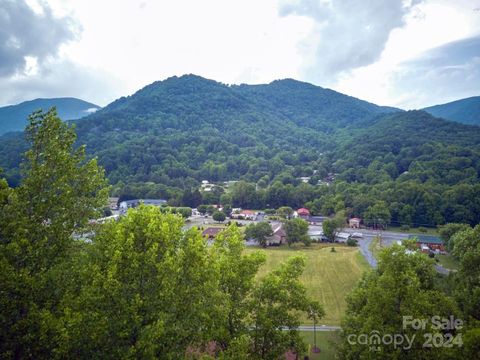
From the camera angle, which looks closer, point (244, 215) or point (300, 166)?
point (244, 215)

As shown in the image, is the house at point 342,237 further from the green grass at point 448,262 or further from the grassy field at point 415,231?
the green grass at point 448,262

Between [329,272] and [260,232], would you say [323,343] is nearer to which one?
[329,272]

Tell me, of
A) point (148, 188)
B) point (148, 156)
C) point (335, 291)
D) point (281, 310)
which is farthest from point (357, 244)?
point (148, 156)

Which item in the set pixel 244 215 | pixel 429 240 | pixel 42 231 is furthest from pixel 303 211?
pixel 42 231

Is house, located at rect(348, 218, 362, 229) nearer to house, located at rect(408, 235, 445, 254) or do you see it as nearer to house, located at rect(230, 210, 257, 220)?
house, located at rect(408, 235, 445, 254)

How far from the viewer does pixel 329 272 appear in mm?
37844

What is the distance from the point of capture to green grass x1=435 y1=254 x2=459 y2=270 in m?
38.7

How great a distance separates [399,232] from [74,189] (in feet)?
205

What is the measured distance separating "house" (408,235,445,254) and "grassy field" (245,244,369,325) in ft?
30.7

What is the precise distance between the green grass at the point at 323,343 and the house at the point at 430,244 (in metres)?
29.2

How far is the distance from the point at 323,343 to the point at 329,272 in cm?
1688

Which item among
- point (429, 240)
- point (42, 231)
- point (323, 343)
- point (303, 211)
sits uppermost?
point (42, 231)

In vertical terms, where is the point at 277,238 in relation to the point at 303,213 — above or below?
below

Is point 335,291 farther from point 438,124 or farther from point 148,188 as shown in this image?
point 438,124
